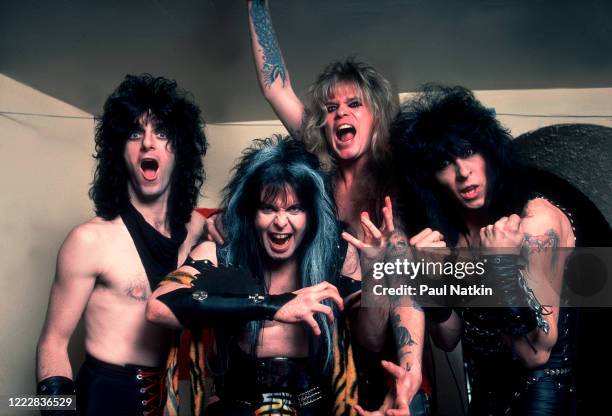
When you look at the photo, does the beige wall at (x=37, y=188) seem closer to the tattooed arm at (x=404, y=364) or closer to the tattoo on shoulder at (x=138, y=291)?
the tattoo on shoulder at (x=138, y=291)

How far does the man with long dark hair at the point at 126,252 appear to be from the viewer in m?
1.84

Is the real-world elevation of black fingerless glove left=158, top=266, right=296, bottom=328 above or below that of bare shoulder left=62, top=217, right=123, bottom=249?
below

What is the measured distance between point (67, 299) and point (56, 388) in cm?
29

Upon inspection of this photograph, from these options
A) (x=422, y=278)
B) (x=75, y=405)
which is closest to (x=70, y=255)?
(x=75, y=405)

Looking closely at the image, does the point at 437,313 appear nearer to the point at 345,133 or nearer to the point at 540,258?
the point at 540,258

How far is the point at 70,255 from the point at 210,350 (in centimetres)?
59

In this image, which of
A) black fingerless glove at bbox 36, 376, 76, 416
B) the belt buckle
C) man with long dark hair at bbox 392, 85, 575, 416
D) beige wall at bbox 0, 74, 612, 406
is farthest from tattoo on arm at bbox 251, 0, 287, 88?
black fingerless glove at bbox 36, 376, 76, 416

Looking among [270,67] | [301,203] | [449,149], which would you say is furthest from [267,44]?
[449,149]

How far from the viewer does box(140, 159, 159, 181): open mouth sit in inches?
76.8

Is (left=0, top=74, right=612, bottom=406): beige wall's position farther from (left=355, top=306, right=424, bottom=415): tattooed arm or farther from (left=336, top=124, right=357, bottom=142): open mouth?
(left=355, top=306, right=424, bottom=415): tattooed arm

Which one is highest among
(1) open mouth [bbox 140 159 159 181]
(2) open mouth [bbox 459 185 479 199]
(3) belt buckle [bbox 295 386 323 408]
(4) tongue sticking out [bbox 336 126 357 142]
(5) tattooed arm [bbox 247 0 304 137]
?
(5) tattooed arm [bbox 247 0 304 137]

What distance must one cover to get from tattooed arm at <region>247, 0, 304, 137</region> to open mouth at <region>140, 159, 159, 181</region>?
0.50 metres

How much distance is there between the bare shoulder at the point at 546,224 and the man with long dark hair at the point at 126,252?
1.13m

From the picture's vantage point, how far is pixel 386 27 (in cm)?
211
